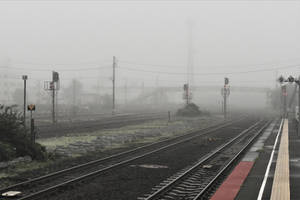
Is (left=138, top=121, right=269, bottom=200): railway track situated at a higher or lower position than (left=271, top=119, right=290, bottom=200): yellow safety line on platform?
lower

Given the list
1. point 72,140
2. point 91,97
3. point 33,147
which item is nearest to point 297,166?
point 33,147

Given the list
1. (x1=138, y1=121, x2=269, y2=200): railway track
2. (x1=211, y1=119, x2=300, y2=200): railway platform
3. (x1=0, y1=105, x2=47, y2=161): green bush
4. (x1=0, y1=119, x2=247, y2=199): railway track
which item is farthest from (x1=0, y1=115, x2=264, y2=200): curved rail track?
(x1=211, y1=119, x2=300, y2=200): railway platform

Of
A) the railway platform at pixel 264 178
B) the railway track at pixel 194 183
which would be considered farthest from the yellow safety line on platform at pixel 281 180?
the railway track at pixel 194 183

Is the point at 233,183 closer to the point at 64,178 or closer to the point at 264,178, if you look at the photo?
the point at 264,178

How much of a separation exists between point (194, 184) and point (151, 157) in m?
6.25

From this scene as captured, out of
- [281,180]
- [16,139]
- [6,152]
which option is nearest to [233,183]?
[281,180]

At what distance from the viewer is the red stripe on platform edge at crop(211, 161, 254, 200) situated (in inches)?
425

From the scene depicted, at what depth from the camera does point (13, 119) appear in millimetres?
17312

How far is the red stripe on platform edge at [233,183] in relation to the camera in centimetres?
1080

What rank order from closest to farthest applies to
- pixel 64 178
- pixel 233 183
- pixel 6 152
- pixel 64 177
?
pixel 233 183 → pixel 64 178 → pixel 64 177 → pixel 6 152

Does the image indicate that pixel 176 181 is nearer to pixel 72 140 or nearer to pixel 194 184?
pixel 194 184

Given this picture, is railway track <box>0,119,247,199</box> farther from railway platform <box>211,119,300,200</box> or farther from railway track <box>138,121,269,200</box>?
railway platform <box>211,119,300,200</box>

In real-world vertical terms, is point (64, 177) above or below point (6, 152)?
below

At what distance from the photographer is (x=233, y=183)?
12.6 meters
